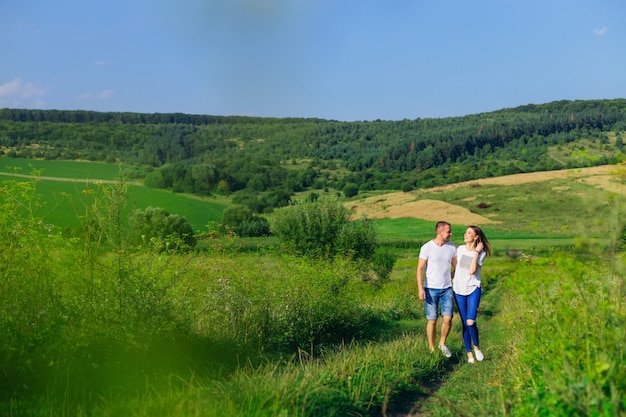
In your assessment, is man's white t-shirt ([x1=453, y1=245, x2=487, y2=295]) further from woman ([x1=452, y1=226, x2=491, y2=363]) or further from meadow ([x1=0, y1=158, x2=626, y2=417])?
meadow ([x1=0, y1=158, x2=626, y2=417])

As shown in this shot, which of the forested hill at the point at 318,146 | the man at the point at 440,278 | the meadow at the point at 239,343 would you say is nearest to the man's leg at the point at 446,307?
the man at the point at 440,278

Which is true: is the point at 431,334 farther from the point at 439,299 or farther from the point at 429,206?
the point at 429,206

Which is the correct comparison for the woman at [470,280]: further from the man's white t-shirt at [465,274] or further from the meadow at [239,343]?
the meadow at [239,343]

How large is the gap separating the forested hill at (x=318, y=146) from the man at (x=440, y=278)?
74668mm

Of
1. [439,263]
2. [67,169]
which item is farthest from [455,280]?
[67,169]

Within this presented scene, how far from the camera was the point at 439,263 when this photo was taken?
34.3 feet

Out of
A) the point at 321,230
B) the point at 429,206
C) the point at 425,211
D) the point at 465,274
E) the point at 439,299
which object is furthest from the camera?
the point at 429,206

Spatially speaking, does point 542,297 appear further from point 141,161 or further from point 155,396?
point 141,161

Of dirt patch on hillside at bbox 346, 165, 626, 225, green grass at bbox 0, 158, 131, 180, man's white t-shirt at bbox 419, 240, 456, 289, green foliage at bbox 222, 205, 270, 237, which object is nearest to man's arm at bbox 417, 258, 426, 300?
man's white t-shirt at bbox 419, 240, 456, 289

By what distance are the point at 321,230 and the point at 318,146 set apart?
138007 millimetres

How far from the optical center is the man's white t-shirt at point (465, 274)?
10.2 meters

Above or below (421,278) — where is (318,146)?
above

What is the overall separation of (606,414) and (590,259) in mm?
2687

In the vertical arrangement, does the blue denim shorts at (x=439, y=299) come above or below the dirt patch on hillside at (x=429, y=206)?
above
